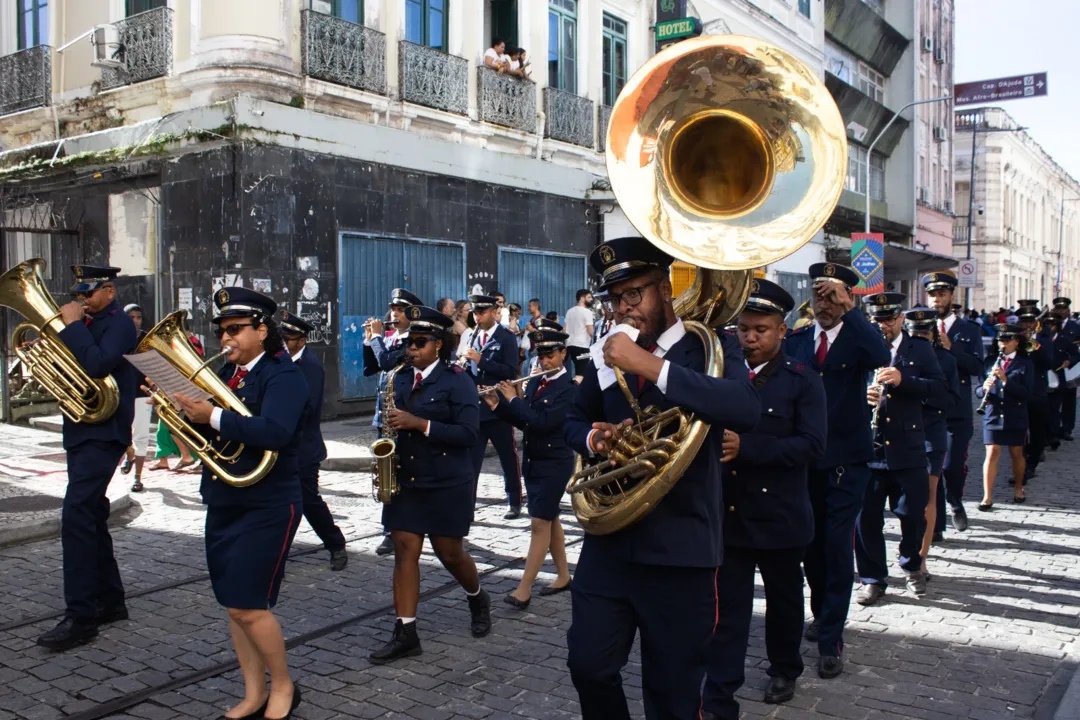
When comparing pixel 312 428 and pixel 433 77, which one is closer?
pixel 312 428

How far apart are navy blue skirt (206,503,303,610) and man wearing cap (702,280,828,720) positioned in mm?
1952

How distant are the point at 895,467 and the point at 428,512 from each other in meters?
2.98

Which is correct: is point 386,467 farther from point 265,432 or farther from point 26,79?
point 26,79

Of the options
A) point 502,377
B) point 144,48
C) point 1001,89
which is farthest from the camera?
point 1001,89

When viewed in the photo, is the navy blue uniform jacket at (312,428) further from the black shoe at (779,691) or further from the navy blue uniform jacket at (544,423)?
the black shoe at (779,691)

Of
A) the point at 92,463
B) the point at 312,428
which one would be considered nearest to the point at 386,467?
the point at 92,463

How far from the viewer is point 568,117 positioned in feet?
66.4

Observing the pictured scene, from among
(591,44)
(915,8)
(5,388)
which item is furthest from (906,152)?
(5,388)

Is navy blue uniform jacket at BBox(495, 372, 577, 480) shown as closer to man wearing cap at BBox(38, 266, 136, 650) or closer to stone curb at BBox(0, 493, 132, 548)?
man wearing cap at BBox(38, 266, 136, 650)

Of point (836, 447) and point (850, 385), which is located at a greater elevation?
point (850, 385)

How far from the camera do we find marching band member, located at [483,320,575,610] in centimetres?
635

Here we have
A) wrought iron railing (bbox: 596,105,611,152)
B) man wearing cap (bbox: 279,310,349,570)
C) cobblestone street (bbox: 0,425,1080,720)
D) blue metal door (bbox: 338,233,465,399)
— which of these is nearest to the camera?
cobblestone street (bbox: 0,425,1080,720)

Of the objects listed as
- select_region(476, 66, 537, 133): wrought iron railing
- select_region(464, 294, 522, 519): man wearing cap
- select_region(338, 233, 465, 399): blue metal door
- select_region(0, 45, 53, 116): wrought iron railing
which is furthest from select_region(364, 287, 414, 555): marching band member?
select_region(0, 45, 53, 116): wrought iron railing

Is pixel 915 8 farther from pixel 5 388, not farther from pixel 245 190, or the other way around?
pixel 5 388
